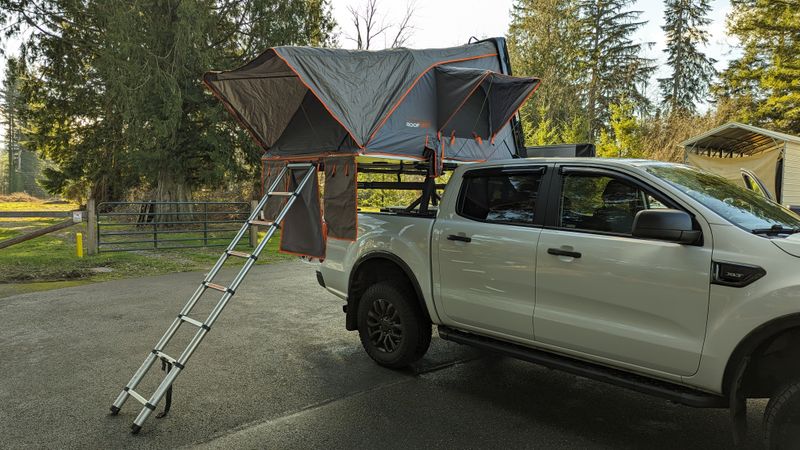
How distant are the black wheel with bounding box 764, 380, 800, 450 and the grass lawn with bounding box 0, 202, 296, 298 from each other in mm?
10001

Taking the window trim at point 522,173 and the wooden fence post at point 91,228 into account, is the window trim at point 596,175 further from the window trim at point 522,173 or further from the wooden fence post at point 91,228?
the wooden fence post at point 91,228

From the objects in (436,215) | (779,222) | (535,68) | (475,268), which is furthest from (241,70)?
(535,68)

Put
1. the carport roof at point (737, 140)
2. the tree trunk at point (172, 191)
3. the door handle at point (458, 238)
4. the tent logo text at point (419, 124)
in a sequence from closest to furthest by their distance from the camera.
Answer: the door handle at point (458, 238)
the tent logo text at point (419, 124)
the carport roof at point (737, 140)
the tree trunk at point (172, 191)

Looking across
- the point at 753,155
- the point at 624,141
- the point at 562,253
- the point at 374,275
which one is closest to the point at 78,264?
the point at 374,275

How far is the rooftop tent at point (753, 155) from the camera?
1072cm

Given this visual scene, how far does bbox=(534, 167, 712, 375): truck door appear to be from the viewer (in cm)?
296

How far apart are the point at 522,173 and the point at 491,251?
72 centimetres

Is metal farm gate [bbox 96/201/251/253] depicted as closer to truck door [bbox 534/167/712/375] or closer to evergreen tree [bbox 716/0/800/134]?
truck door [bbox 534/167/712/375]

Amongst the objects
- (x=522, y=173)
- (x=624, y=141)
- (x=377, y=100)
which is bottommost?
(x=522, y=173)

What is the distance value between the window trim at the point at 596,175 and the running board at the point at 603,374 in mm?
903

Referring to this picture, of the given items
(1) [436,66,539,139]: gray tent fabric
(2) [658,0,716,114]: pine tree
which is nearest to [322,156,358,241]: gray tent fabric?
(1) [436,66,539,139]: gray tent fabric

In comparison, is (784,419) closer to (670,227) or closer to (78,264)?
(670,227)

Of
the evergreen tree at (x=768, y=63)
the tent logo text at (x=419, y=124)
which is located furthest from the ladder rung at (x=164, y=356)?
the evergreen tree at (x=768, y=63)

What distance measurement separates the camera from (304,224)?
5105mm
